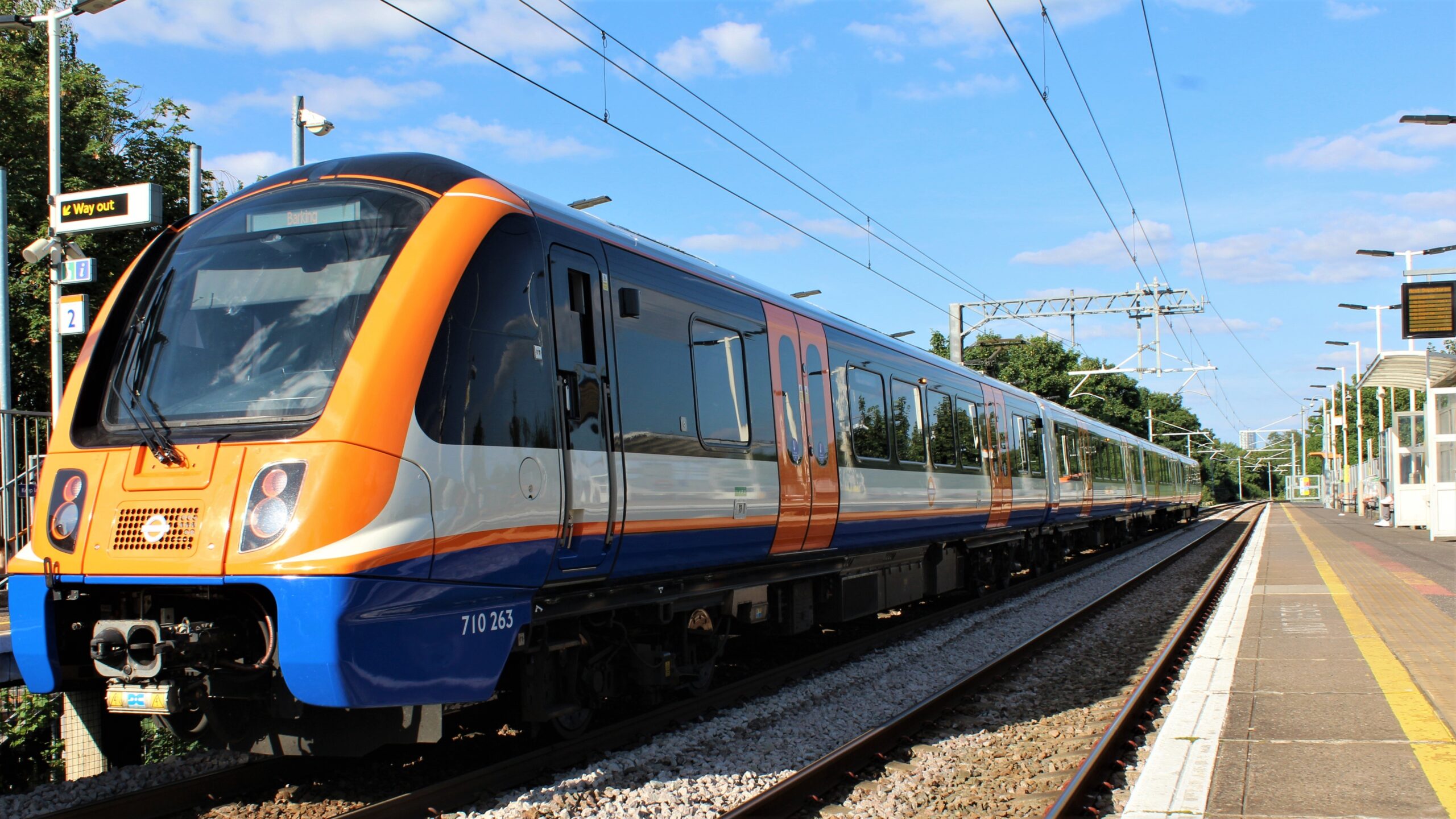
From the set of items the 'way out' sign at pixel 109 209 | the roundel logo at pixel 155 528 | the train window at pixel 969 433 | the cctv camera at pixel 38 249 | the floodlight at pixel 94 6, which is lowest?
the roundel logo at pixel 155 528

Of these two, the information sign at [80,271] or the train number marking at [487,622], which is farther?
the information sign at [80,271]

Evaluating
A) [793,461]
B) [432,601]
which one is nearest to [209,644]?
[432,601]

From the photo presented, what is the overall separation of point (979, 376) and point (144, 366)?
1122 cm

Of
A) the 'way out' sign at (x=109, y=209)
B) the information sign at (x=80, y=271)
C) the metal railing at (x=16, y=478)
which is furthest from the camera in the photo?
the information sign at (x=80, y=271)

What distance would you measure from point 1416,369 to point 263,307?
1064 inches

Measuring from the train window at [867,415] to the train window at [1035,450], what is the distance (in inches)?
258

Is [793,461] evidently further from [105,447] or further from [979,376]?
[979,376]

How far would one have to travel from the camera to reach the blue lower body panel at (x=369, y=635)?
441 centimetres

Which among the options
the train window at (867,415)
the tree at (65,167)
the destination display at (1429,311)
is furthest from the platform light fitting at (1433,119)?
the tree at (65,167)

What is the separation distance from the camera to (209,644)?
15.6 ft

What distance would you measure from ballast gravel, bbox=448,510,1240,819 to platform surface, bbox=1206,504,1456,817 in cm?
216

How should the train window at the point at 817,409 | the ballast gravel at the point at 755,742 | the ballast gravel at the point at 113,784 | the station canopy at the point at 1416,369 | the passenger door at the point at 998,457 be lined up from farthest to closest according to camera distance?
the station canopy at the point at 1416,369 → the passenger door at the point at 998,457 → the train window at the point at 817,409 → the ballast gravel at the point at 755,742 → the ballast gravel at the point at 113,784

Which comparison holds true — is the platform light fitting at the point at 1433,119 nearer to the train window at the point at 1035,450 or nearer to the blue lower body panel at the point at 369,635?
the train window at the point at 1035,450

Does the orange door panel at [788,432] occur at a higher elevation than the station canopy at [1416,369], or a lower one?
lower
